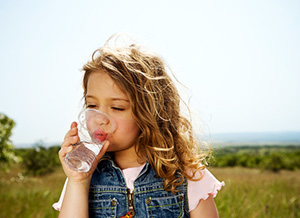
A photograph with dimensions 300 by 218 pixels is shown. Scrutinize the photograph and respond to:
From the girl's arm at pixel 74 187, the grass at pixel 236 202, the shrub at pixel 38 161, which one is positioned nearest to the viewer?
the girl's arm at pixel 74 187

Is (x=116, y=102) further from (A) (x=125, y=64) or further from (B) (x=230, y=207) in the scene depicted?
(B) (x=230, y=207)

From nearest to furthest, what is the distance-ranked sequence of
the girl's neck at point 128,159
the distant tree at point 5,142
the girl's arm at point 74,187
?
the girl's arm at point 74,187 < the girl's neck at point 128,159 < the distant tree at point 5,142

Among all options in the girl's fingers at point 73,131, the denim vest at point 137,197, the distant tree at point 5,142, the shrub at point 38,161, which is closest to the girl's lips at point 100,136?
the girl's fingers at point 73,131

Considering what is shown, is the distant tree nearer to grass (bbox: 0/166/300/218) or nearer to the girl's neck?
grass (bbox: 0/166/300/218)

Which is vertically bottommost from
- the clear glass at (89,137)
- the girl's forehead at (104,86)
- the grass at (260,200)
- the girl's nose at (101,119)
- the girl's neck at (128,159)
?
the grass at (260,200)

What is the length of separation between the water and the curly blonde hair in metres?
0.30

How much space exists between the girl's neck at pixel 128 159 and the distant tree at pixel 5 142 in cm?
692

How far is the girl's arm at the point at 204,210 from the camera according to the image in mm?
2002

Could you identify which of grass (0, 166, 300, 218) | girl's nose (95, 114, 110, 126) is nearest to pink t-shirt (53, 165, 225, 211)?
girl's nose (95, 114, 110, 126)

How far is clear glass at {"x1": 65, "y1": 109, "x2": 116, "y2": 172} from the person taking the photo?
6.18ft

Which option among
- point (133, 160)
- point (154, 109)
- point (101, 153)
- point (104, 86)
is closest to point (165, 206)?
point (133, 160)

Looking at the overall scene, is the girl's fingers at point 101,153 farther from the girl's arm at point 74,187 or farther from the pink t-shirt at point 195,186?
the pink t-shirt at point 195,186

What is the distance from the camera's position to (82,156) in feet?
6.41

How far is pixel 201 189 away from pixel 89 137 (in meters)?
0.81
